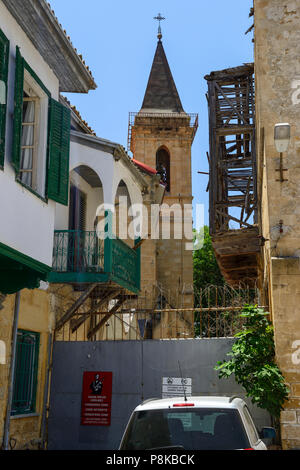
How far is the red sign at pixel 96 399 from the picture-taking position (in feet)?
35.8

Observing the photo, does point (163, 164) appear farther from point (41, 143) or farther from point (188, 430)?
point (188, 430)

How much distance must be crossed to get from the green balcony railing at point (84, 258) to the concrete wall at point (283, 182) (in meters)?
3.21

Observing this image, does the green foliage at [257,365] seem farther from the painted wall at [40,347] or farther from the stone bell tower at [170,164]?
the stone bell tower at [170,164]

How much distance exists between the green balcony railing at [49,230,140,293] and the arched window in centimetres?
2590

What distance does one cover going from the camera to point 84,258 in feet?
38.7

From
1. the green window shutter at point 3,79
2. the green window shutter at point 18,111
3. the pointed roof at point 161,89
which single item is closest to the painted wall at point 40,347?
the green window shutter at point 18,111

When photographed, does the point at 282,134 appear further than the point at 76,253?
No

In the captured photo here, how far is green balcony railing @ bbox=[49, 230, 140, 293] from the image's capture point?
38.1ft

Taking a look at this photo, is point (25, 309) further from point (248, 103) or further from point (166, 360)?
point (248, 103)

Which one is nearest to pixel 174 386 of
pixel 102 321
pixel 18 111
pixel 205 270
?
pixel 102 321

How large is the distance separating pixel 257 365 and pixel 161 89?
1364 inches

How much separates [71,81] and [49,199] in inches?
98.4

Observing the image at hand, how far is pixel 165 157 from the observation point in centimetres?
3853

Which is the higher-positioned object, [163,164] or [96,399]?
[163,164]
